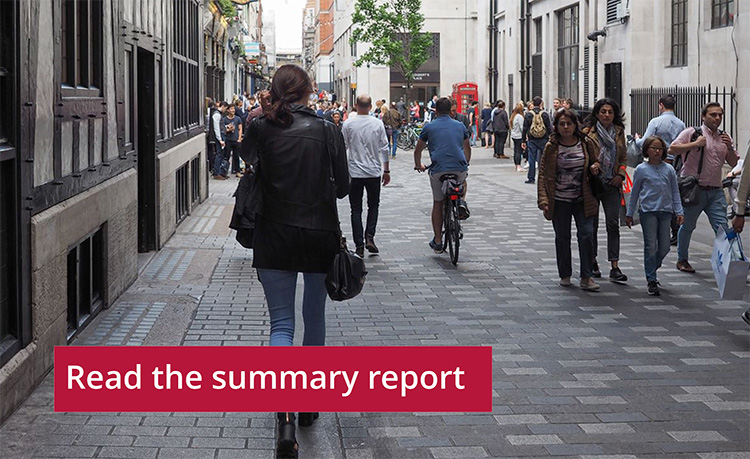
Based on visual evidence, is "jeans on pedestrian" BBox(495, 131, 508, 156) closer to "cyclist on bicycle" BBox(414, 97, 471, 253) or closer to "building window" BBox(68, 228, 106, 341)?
"cyclist on bicycle" BBox(414, 97, 471, 253)

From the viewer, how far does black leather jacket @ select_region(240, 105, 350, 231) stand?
5.85m

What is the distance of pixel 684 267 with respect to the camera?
12.0 m

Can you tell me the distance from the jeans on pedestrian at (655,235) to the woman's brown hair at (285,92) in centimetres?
554

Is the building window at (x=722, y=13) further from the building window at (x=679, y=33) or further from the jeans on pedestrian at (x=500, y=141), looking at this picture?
the jeans on pedestrian at (x=500, y=141)

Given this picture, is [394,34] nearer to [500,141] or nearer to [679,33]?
[500,141]

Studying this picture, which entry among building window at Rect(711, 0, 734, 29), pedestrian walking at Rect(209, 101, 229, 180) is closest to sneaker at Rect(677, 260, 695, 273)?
building window at Rect(711, 0, 734, 29)

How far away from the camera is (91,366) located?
23.6 ft

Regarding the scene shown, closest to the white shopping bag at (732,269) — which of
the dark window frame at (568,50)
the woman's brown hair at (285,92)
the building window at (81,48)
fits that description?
the woman's brown hair at (285,92)

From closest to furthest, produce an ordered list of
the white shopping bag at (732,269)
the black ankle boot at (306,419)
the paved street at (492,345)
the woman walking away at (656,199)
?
the paved street at (492,345), the black ankle boot at (306,419), the white shopping bag at (732,269), the woman walking away at (656,199)

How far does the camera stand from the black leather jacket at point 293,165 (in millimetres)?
5848

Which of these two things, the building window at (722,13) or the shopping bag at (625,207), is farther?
the building window at (722,13)

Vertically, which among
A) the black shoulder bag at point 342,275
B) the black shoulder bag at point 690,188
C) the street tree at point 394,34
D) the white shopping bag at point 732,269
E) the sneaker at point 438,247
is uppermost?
the street tree at point 394,34

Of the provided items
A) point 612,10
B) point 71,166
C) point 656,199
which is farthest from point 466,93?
point 71,166

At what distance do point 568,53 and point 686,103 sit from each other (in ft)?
41.2
